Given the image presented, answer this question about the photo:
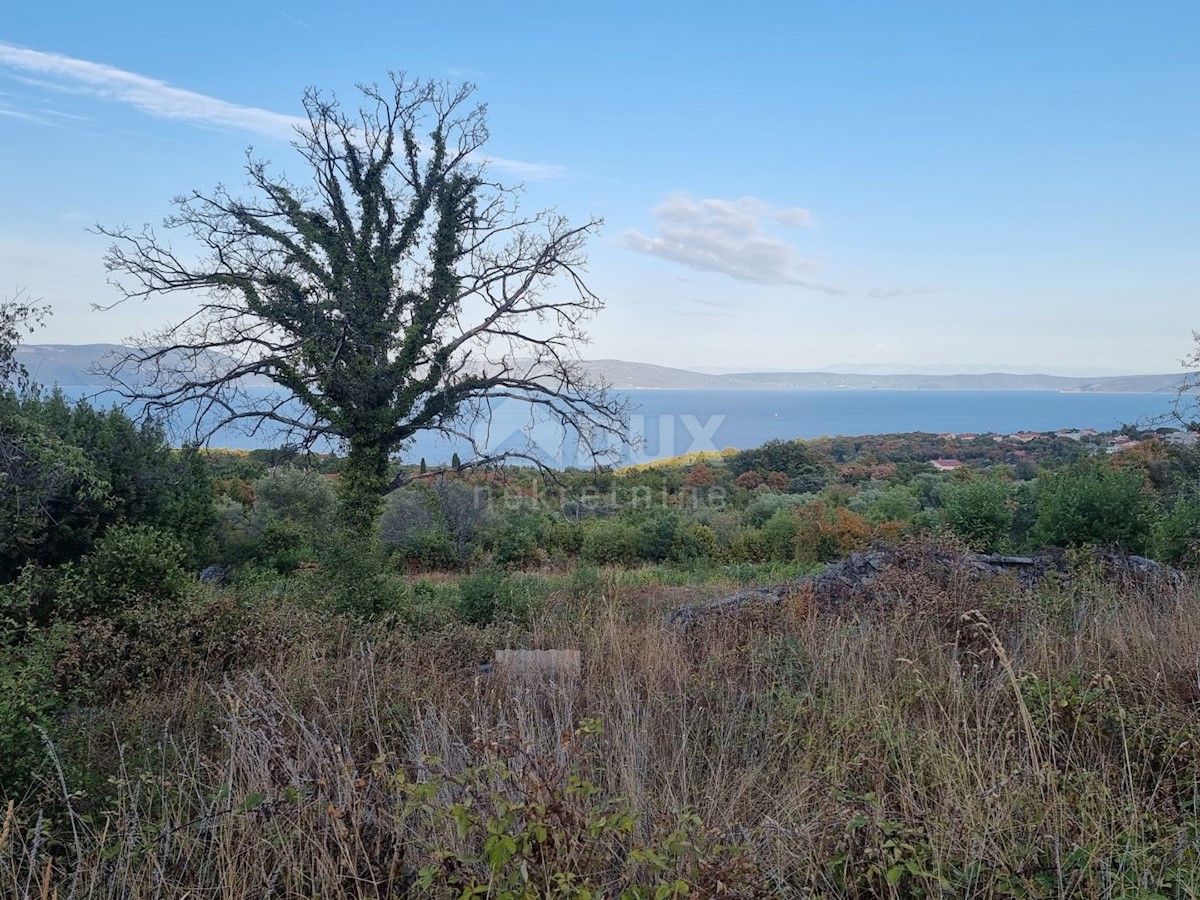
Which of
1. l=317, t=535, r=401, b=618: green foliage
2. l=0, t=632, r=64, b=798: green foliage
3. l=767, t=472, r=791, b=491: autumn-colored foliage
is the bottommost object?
l=767, t=472, r=791, b=491: autumn-colored foliage

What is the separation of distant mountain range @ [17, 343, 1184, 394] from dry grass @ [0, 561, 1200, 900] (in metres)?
7.81

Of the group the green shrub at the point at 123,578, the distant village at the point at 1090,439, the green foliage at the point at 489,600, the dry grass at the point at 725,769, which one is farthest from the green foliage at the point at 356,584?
the distant village at the point at 1090,439

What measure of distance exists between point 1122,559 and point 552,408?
29.1 feet

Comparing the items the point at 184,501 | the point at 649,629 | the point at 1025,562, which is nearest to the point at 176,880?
the point at 649,629

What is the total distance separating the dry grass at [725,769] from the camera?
86.3 inches

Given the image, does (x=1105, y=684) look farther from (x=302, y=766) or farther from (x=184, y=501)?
(x=184, y=501)

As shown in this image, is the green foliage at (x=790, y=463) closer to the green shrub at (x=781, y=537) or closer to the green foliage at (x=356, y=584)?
the green shrub at (x=781, y=537)

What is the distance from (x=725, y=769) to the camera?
9.88ft

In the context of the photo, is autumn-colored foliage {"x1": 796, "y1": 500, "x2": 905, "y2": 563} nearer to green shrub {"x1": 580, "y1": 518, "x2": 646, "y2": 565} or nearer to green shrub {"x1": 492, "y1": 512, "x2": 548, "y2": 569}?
green shrub {"x1": 580, "y1": 518, "x2": 646, "y2": 565}

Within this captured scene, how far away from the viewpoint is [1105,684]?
319 centimetres

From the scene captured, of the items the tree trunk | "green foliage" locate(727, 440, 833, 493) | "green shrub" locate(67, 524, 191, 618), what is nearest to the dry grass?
"green shrub" locate(67, 524, 191, 618)

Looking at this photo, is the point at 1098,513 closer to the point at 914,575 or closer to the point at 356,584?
the point at 914,575

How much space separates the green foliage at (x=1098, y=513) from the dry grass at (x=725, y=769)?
609 centimetres

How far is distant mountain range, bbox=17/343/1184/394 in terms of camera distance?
12.4m
